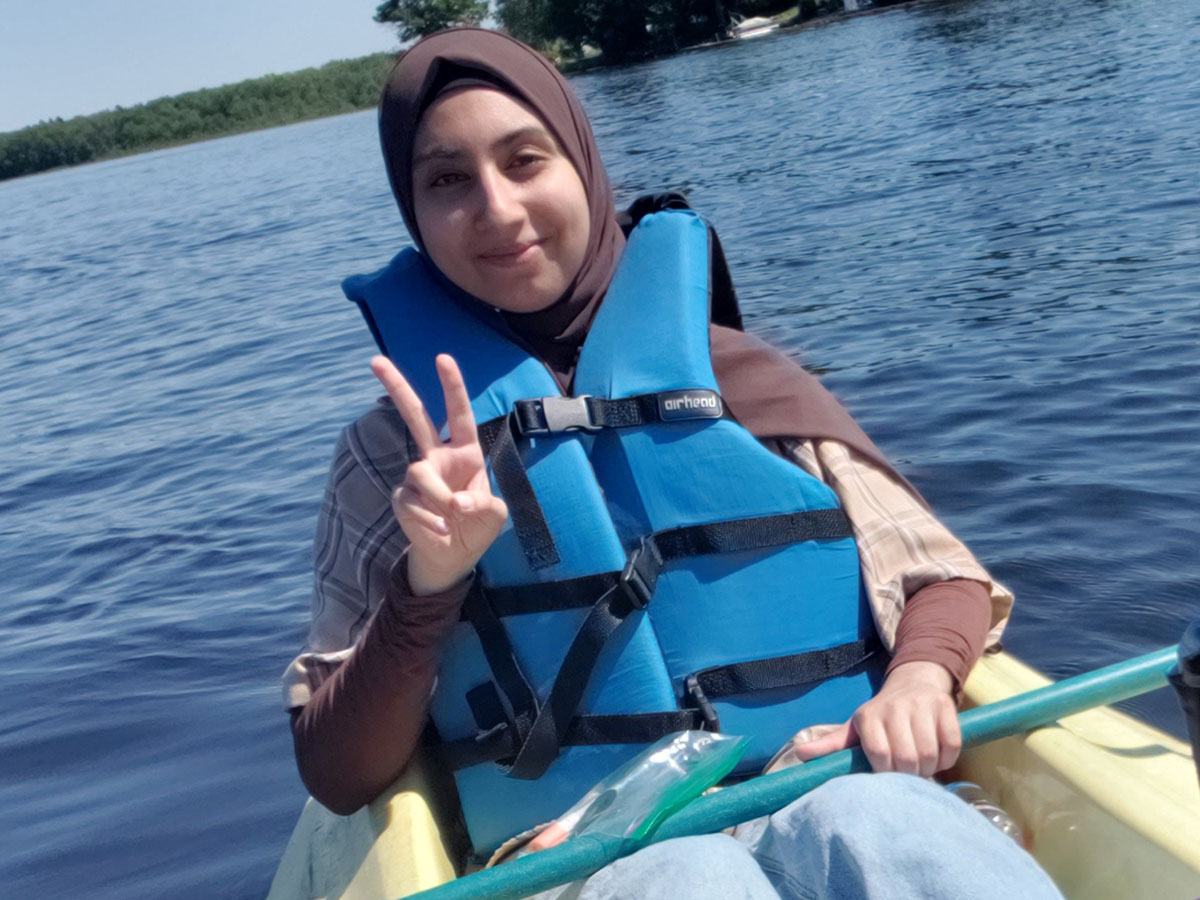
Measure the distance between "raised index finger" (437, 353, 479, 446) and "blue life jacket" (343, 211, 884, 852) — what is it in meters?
0.29

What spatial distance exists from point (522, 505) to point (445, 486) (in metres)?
0.30

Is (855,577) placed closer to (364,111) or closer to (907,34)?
(907,34)

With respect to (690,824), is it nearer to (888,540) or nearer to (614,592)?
(614,592)

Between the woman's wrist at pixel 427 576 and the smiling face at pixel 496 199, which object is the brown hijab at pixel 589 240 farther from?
the woman's wrist at pixel 427 576

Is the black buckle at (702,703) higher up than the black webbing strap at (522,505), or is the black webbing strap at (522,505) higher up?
the black webbing strap at (522,505)

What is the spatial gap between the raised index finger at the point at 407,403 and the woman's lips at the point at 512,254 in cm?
36

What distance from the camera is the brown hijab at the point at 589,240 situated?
75.1 inches

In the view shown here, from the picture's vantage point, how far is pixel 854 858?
131 centimetres

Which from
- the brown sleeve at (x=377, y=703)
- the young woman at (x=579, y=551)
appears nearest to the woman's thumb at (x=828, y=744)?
the young woman at (x=579, y=551)

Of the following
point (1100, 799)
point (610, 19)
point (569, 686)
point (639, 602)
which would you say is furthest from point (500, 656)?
point (610, 19)

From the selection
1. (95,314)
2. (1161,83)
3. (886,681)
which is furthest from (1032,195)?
(95,314)

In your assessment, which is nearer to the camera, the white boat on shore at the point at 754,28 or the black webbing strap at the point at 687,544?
the black webbing strap at the point at 687,544

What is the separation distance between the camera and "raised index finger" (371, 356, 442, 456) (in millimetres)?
1608

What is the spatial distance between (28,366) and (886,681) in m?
10.2
